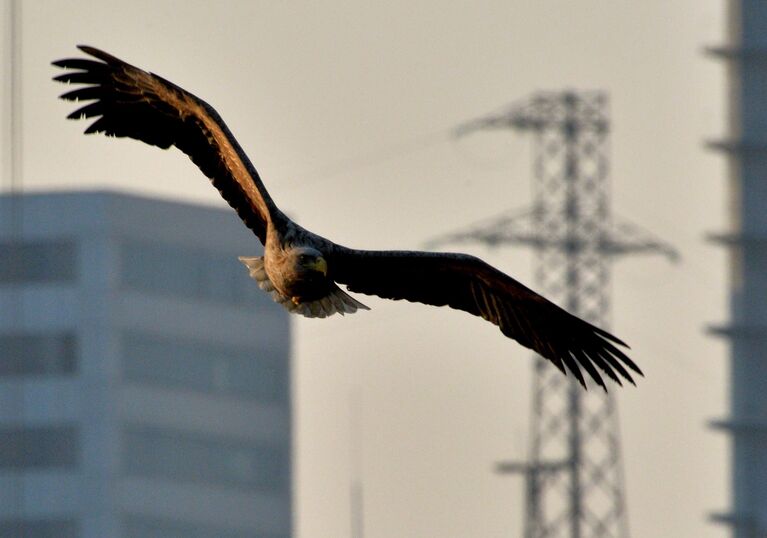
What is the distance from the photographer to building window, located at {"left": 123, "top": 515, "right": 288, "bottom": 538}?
7381 cm

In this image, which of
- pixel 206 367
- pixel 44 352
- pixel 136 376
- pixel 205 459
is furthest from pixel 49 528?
pixel 206 367

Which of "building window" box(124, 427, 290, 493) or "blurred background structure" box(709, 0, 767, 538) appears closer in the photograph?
"blurred background structure" box(709, 0, 767, 538)

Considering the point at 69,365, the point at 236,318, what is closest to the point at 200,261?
the point at 236,318

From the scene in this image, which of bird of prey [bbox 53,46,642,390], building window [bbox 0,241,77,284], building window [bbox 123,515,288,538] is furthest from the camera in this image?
building window [bbox 123,515,288,538]

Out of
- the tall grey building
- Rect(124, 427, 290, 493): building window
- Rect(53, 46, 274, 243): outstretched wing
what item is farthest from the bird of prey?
Rect(124, 427, 290, 493): building window

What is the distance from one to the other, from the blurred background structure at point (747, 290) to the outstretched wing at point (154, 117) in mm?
49994

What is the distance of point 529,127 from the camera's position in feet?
148

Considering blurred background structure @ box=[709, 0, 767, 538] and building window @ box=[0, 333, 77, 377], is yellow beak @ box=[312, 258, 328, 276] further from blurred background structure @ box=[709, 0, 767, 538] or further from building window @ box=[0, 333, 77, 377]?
blurred background structure @ box=[709, 0, 767, 538]

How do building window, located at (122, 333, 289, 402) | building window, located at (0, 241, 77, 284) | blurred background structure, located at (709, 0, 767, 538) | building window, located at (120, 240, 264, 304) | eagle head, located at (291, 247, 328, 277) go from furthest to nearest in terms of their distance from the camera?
building window, located at (120, 240, 264, 304) → building window, located at (122, 333, 289, 402) → blurred background structure, located at (709, 0, 767, 538) → building window, located at (0, 241, 77, 284) → eagle head, located at (291, 247, 328, 277)

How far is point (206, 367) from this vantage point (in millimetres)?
79750

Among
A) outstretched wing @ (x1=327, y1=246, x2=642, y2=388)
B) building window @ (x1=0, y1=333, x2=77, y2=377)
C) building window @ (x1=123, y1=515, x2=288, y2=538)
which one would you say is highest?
building window @ (x1=0, y1=333, x2=77, y2=377)

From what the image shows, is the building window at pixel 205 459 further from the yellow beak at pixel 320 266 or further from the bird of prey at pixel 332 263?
the yellow beak at pixel 320 266

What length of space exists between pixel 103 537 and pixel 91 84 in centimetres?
4790

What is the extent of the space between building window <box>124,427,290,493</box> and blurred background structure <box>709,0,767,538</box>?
1379 cm
